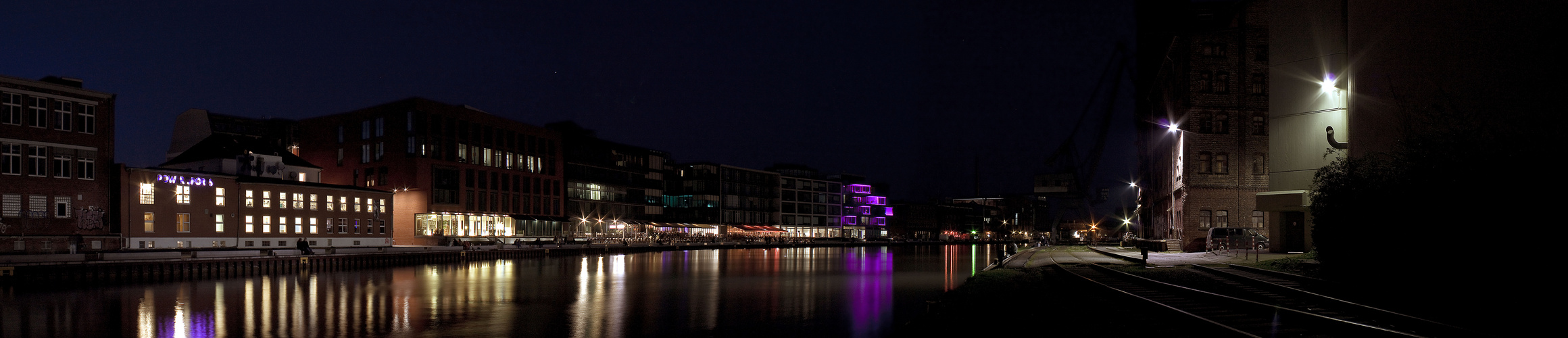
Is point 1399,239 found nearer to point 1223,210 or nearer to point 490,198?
point 1223,210

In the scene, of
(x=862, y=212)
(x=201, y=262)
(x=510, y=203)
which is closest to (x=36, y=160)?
(x=201, y=262)

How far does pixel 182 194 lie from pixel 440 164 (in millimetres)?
31085

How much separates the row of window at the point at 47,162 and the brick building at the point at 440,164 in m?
29.5

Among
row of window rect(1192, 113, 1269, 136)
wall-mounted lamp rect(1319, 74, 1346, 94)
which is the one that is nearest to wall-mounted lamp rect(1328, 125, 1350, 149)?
wall-mounted lamp rect(1319, 74, 1346, 94)

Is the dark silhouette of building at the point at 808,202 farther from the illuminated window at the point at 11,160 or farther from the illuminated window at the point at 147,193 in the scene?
the illuminated window at the point at 11,160

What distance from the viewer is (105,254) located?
47250 mm

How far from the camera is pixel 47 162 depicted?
52.0 m

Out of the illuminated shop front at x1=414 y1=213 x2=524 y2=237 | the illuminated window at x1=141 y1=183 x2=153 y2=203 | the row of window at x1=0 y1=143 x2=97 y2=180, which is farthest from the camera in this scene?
the illuminated shop front at x1=414 y1=213 x2=524 y2=237

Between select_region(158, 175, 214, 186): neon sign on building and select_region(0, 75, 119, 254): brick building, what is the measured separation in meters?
2.68

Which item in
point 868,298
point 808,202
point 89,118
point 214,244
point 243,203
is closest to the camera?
point 868,298

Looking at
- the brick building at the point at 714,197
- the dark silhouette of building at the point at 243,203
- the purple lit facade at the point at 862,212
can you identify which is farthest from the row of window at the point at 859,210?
the dark silhouette of building at the point at 243,203

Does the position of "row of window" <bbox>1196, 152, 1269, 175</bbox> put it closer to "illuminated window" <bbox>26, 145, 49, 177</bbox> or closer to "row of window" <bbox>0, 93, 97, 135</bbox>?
"row of window" <bbox>0, 93, 97, 135</bbox>

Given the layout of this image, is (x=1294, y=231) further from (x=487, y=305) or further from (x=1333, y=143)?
(x=487, y=305)

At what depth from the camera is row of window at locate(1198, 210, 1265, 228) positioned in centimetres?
5494
